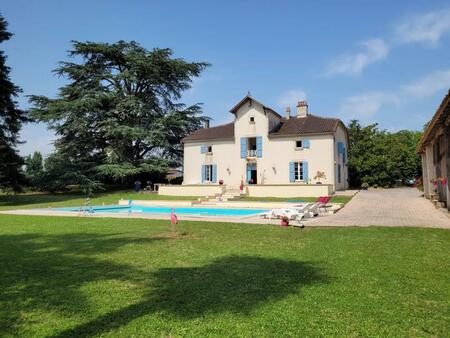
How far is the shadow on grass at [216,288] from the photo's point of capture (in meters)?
3.94

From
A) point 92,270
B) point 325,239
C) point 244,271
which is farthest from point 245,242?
point 92,270

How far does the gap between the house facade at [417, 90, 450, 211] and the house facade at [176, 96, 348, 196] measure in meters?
8.23

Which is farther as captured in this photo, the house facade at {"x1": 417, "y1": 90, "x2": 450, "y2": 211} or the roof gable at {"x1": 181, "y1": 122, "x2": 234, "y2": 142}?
the roof gable at {"x1": 181, "y1": 122, "x2": 234, "y2": 142}

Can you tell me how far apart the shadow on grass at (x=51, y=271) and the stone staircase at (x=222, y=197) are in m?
14.8

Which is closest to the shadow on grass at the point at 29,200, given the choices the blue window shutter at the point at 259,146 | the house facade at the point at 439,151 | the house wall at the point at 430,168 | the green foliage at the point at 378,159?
the blue window shutter at the point at 259,146

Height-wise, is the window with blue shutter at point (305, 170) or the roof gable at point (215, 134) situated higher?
the roof gable at point (215, 134)

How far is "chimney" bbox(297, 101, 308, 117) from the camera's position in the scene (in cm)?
3303

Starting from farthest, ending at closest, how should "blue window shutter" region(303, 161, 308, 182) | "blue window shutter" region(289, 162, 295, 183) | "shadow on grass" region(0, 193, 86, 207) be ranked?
"blue window shutter" region(289, 162, 295, 183) → "blue window shutter" region(303, 161, 308, 182) → "shadow on grass" region(0, 193, 86, 207)

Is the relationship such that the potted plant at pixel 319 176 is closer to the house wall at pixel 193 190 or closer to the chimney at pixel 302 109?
the chimney at pixel 302 109

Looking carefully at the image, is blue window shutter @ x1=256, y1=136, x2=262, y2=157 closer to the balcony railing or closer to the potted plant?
the balcony railing

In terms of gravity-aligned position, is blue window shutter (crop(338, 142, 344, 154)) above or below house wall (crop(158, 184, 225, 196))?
above

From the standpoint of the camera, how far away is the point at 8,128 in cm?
2831

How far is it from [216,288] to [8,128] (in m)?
29.5

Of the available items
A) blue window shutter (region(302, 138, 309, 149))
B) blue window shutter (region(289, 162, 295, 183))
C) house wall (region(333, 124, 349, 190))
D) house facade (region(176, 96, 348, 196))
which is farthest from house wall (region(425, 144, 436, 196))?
blue window shutter (region(289, 162, 295, 183))
